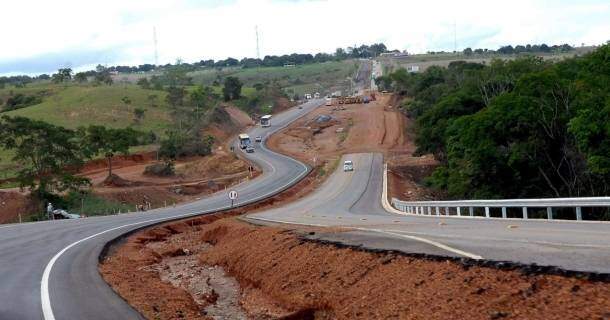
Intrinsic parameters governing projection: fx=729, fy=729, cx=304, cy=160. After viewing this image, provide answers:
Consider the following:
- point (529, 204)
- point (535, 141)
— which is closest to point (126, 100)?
point (535, 141)

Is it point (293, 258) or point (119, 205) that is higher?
point (293, 258)

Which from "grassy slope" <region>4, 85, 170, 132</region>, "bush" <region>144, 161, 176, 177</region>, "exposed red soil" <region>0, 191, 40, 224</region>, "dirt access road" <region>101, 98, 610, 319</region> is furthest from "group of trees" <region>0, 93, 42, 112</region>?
"dirt access road" <region>101, 98, 610, 319</region>

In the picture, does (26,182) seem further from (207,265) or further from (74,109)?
(74,109)

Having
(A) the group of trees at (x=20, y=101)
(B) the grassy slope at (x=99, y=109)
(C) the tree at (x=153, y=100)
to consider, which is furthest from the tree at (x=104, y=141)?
(A) the group of trees at (x=20, y=101)

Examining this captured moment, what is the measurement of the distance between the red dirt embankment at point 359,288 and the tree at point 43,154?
1726 inches

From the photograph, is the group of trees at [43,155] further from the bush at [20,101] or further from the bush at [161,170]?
the bush at [20,101]

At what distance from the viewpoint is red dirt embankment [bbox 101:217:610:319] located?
7.58m

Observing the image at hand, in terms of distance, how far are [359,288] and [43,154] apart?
58.3m

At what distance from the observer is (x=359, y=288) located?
10680mm

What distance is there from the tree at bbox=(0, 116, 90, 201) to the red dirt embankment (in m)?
43.8

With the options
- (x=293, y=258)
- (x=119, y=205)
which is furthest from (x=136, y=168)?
(x=293, y=258)

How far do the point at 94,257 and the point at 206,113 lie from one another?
11355 centimetres

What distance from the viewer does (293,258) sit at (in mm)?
14898

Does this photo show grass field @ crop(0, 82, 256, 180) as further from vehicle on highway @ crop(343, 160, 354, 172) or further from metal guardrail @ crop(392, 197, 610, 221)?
metal guardrail @ crop(392, 197, 610, 221)
